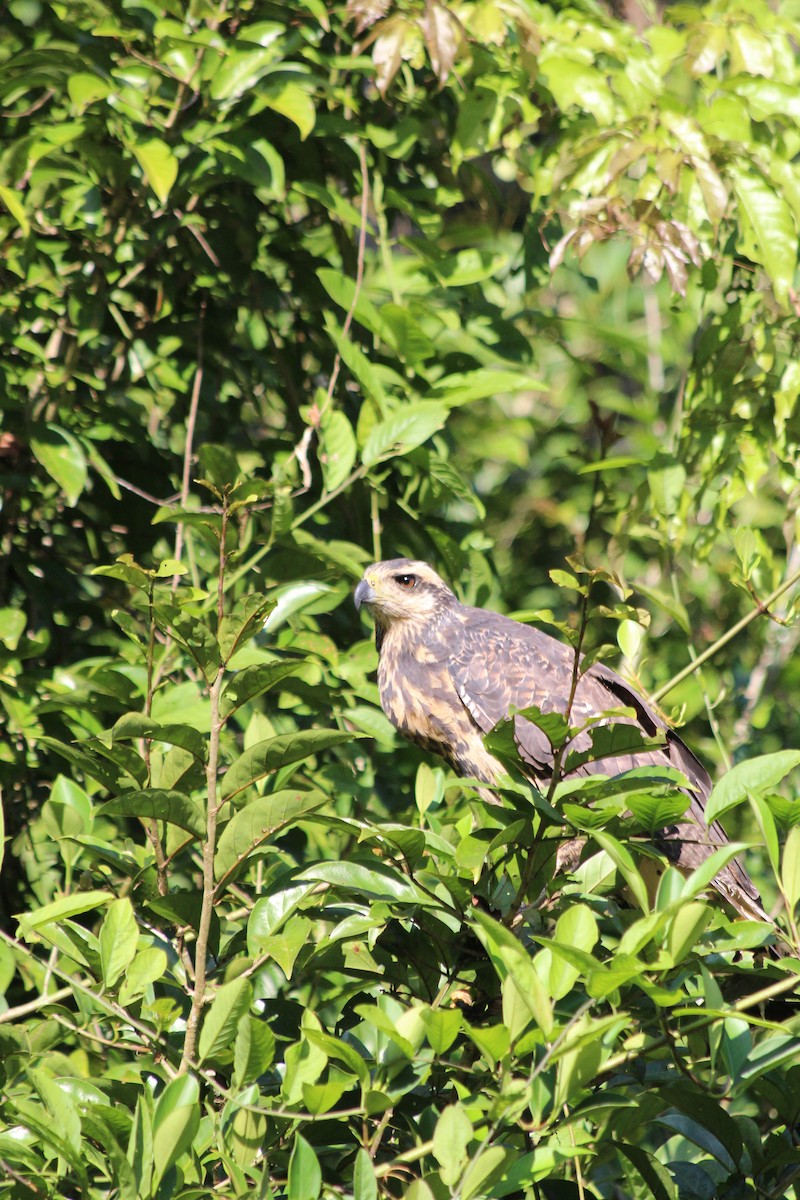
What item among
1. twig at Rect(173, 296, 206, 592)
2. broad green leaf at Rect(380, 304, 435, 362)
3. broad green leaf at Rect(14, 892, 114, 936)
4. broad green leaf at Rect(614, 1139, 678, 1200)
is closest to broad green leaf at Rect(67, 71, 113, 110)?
twig at Rect(173, 296, 206, 592)

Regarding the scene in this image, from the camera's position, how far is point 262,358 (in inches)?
148

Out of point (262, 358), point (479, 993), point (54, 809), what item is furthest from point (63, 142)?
point (479, 993)

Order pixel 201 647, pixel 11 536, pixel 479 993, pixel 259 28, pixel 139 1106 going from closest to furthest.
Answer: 1. pixel 139 1106
2. pixel 201 647
3. pixel 479 993
4. pixel 259 28
5. pixel 11 536

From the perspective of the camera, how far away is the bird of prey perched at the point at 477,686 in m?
3.57

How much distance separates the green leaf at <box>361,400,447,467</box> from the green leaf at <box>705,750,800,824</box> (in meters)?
1.52

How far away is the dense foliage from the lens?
179 cm

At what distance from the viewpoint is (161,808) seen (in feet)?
6.23

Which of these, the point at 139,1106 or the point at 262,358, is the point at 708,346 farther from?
the point at 139,1106

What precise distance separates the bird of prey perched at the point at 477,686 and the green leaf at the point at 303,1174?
6.26 ft

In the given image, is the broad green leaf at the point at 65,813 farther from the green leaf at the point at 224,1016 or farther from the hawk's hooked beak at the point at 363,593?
the hawk's hooked beak at the point at 363,593

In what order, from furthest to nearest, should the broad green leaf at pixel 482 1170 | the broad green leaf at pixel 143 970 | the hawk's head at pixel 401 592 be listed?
the hawk's head at pixel 401 592, the broad green leaf at pixel 143 970, the broad green leaf at pixel 482 1170

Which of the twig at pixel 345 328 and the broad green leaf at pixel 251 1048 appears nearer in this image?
the broad green leaf at pixel 251 1048

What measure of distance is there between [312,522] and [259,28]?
1352 millimetres

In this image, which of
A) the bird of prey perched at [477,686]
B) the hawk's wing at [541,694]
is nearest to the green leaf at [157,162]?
the bird of prey perched at [477,686]
